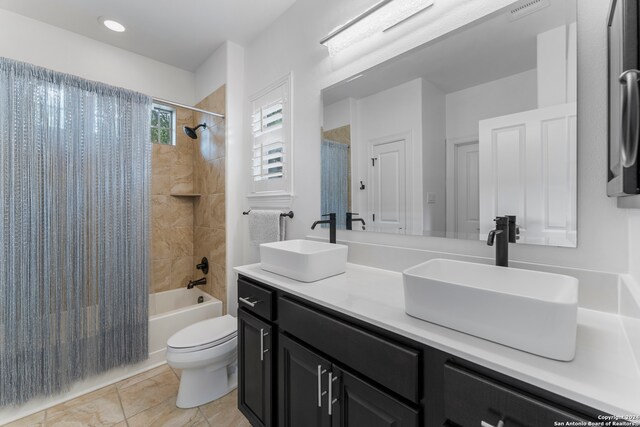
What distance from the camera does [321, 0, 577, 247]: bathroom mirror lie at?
36.9 inches

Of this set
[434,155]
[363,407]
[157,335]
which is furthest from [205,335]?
[434,155]

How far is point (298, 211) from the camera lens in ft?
6.29

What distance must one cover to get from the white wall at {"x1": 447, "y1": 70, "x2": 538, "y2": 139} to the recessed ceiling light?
8.33ft

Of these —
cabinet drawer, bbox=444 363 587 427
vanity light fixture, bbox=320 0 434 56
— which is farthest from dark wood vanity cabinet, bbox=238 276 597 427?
vanity light fixture, bbox=320 0 434 56

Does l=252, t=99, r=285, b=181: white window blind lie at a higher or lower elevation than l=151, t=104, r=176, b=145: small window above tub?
lower

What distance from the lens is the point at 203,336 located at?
1.80 m

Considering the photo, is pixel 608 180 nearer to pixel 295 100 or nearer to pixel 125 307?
pixel 295 100

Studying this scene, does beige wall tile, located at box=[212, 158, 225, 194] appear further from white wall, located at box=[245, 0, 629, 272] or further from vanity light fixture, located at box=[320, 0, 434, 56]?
vanity light fixture, located at box=[320, 0, 434, 56]

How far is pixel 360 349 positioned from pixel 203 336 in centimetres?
136

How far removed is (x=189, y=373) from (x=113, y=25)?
8.76 ft

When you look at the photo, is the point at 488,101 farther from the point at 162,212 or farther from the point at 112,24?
the point at 162,212

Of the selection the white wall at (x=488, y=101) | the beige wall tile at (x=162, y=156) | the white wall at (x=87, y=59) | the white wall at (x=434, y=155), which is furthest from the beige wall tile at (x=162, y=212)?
the white wall at (x=488, y=101)

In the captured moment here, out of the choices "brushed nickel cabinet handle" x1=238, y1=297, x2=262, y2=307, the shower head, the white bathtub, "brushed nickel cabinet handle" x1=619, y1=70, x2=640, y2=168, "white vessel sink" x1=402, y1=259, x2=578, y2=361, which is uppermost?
the shower head

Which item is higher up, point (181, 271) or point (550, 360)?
point (550, 360)
